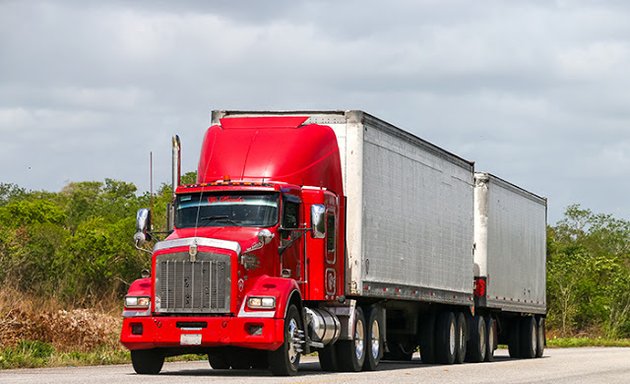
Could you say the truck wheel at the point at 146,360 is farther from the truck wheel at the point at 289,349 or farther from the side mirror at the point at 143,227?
the truck wheel at the point at 289,349

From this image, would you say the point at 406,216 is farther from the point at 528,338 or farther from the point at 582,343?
the point at 582,343

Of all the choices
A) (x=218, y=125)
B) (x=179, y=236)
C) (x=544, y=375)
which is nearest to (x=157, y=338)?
(x=179, y=236)

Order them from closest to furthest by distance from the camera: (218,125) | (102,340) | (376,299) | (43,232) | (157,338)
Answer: (157,338), (218,125), (376,299), (102,340), (43,232)

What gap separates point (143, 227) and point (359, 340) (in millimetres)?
5182

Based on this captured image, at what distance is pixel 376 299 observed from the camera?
26047 mm

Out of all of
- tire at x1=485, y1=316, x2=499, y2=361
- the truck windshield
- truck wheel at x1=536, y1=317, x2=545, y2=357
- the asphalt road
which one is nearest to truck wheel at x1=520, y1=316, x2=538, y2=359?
truck wheel at x1=536, y1=317, x2=545, y2=357

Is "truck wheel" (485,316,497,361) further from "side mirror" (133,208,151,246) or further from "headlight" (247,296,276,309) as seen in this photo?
"side mirror" (133,208,151,246)

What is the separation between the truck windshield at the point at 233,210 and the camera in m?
21.8

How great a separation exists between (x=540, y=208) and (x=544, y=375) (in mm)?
17877

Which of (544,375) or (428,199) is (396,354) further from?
(544,375)

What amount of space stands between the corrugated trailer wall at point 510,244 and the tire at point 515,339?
627 mm

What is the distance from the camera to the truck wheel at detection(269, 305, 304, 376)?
20922 mm

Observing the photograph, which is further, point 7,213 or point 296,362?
point 7,213

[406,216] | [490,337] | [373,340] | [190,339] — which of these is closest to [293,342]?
[190,339]
